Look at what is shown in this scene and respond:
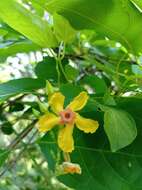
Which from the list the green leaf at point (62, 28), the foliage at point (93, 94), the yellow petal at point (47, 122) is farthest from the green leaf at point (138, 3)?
the yellow petal at point (47, 122)

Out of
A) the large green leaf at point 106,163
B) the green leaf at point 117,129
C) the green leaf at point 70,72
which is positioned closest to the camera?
the green leaf at point 117,129

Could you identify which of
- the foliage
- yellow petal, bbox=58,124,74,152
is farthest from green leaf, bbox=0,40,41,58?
yellow petal, bbox=58,124,74,152

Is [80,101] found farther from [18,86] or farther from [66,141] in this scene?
[18,86]

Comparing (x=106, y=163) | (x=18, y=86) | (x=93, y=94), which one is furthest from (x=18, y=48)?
(x=106, y=163)

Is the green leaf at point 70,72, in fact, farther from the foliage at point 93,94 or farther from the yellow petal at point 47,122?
the yellow petal at point 47,122

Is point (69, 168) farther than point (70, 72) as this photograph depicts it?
No

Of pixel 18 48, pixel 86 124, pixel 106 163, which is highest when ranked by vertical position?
pixel 18 48

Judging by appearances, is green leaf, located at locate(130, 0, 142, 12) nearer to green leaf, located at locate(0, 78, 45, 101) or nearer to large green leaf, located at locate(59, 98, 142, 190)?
large green leaf, located at locate(59, 98, 142, 190)
